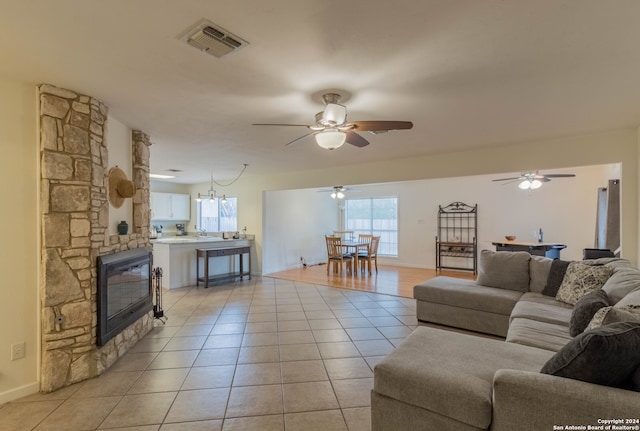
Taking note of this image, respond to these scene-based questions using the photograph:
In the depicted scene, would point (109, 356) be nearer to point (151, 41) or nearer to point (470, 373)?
point (151, 41)

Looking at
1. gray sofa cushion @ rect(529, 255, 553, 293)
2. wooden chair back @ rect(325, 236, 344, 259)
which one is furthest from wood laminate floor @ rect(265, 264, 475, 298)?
gray sofa cushion @ rect(529, 255, 553, 293)

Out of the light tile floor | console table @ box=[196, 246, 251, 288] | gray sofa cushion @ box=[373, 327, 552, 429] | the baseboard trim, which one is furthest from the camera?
console table @ box=[196, 246, 251, 288]

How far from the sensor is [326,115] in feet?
7.89

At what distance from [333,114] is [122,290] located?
276 cm

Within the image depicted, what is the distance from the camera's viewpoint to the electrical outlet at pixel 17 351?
2.39 meters

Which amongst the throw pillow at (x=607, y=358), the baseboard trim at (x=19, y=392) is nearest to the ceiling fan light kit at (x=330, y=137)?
the throw pillow at (x=607, y=358)

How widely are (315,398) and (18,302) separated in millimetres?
2445

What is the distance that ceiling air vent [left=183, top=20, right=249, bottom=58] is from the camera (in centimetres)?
166

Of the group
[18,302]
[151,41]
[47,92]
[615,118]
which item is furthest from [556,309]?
[47,92]

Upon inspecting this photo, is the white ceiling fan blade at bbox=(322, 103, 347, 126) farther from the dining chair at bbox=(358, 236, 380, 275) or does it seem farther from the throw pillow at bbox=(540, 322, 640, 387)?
the dining chair at bbox=(358, 236, 380, 275)

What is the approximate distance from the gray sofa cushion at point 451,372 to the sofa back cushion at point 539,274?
2101mm

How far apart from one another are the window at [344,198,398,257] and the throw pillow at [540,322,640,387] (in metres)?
7.53

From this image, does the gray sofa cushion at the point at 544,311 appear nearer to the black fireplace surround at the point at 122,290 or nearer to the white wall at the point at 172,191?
the black fireplace surround at the point at 122,290

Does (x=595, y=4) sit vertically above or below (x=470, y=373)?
above
